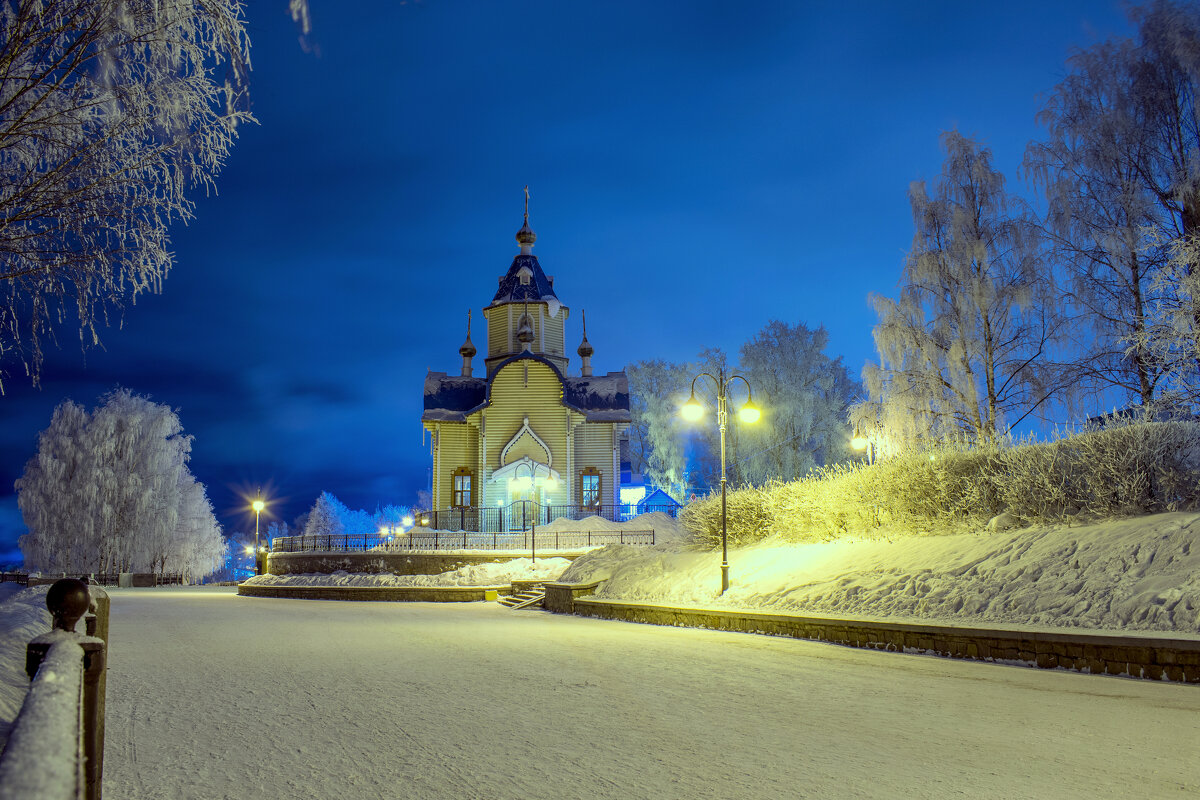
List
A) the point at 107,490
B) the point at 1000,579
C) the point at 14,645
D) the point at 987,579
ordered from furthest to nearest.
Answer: the point at 107,490, the point at 987,579, the point at 1000,579, the point at 14,645

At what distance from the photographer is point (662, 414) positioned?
168ft

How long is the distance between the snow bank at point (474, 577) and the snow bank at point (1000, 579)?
34.2ft

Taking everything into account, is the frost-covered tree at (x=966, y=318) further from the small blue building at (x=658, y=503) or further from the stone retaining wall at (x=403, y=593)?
the small blue building at (x=658, y=503)

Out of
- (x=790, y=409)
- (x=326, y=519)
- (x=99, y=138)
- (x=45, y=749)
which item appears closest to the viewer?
(x=45, y=749)

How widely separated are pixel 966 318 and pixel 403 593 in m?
19.3

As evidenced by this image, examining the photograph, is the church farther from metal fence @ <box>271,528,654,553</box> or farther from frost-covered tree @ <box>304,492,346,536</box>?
frost-covered tree @ <box>304,492,346,536</box>

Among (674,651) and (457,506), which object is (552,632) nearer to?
(674,651)

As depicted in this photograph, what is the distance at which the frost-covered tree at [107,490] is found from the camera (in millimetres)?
40406

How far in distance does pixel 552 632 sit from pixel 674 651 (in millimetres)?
3800

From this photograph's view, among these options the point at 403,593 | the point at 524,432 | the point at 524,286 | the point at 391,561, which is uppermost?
the point at 524,286

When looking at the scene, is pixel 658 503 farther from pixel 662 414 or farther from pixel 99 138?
pixel 99 138

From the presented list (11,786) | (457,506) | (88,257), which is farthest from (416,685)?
(457,506)

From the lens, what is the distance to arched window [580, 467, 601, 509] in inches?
1602

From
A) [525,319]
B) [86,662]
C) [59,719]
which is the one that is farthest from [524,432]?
[59,719]
